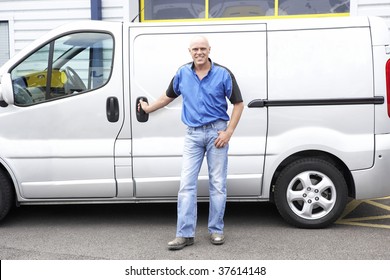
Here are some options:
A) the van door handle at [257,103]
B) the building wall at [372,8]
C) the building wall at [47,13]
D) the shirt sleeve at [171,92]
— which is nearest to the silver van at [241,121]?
the van door handle at [257,103]

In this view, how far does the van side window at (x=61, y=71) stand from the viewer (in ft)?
15.1

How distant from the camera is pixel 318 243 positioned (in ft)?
14.1

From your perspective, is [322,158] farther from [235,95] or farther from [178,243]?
[178,243]

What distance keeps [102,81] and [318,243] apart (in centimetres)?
233

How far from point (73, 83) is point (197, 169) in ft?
4.58

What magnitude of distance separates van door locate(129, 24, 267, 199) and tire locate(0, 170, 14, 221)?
3.77ft

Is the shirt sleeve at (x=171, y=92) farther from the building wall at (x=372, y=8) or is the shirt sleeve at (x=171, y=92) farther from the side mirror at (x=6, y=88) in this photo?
the building wall at (x=372, y=8)

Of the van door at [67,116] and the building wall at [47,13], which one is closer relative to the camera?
the van door at [67,116]

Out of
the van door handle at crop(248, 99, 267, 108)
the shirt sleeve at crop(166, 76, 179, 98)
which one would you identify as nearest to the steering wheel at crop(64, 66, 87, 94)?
the shirt sleeve at crop(166, 76, 179, 98)

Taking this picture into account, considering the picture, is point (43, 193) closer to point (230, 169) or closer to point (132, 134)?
point (132, 134)

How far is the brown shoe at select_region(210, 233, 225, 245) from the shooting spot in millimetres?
4270

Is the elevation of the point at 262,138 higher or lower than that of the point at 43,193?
higher

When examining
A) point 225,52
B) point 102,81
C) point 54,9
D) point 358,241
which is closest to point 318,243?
point 358,241

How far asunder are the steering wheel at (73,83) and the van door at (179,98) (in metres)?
0.46
